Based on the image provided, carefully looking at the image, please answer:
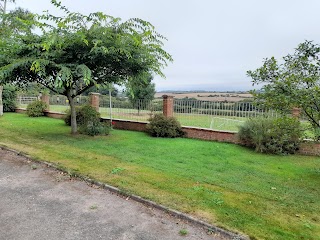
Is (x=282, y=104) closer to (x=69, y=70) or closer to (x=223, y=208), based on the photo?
(x=223, y=208)

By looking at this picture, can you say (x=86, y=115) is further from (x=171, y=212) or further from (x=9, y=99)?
(x=9, y=99)

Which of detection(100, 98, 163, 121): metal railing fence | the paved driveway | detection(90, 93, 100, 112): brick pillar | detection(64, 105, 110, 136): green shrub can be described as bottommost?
the paved driveway

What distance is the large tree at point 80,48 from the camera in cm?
825

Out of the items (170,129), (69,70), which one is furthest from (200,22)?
(69,70)

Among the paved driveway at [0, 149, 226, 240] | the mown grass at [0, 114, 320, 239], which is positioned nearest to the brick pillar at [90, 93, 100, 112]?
the mown grass at [0, 114, 320, 239]

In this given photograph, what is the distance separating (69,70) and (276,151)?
742 cm

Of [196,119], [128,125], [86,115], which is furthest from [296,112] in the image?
[86,115]

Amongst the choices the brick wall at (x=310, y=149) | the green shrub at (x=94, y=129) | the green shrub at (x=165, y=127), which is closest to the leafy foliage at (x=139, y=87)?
the green shrub at (x=165, y=127)

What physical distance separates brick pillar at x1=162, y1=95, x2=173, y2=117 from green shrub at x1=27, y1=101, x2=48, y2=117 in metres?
10.9

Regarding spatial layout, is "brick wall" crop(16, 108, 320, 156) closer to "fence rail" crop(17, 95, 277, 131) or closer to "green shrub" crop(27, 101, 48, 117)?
"fence rail" crop(17, 95, 277, 131)

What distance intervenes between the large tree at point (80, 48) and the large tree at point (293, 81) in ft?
15.2

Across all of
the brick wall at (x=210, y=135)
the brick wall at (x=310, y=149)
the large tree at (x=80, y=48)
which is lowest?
the brick wall at (x=310, y=149)

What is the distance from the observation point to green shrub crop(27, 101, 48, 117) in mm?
17766

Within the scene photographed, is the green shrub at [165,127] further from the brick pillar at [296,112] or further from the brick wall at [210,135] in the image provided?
the brick pillar at [296,112]
